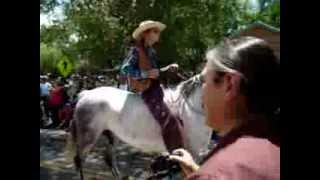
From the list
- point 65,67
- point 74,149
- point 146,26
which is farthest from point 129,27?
point 74,149

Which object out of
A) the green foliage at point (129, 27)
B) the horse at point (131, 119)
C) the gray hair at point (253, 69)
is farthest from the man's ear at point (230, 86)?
the horse at point (131, 119)

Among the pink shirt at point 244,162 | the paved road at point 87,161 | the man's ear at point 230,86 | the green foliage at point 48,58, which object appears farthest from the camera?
the paved road at point 87,161

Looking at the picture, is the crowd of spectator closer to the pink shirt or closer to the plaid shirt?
the plaid shirt

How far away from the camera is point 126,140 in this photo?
1.32 m

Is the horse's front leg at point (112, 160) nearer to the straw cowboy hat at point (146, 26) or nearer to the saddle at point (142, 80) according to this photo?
the saddle at point (142, 80)

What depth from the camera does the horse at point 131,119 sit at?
125cm

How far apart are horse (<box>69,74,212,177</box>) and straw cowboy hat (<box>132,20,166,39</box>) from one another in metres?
0.14

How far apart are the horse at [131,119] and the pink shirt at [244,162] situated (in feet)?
2.17

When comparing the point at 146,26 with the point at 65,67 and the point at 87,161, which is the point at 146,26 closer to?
the point at 65,67

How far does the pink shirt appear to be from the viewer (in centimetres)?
42
